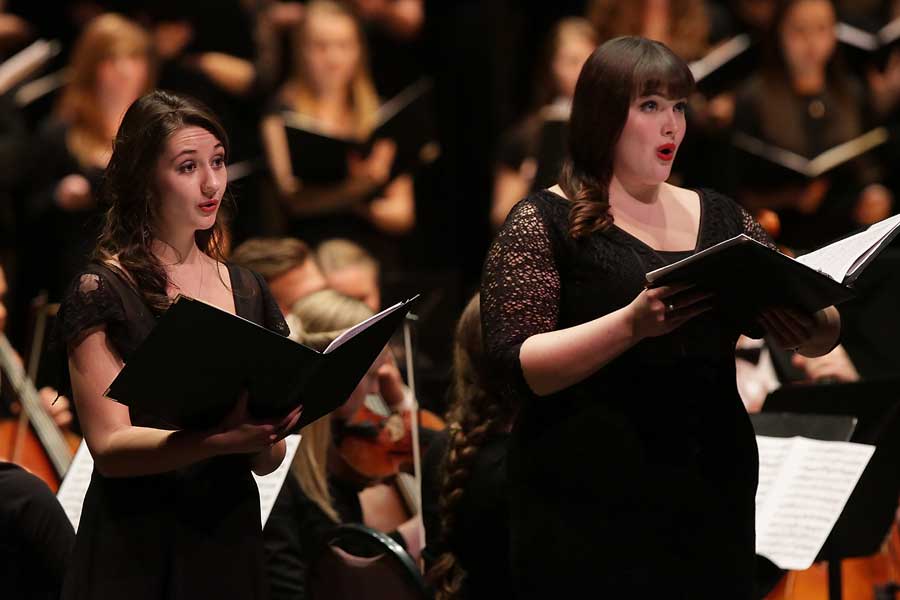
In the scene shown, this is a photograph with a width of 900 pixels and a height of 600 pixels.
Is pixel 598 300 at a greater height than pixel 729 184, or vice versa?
pixel 598 300

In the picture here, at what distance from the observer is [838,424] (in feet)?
10.0

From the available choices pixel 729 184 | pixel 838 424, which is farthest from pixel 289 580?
pixel 729 184

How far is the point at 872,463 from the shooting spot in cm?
309

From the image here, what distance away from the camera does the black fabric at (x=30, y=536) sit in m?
2.56

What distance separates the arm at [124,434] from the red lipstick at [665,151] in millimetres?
769

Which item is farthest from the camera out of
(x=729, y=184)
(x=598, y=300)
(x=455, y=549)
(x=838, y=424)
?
(x=729, y=184)

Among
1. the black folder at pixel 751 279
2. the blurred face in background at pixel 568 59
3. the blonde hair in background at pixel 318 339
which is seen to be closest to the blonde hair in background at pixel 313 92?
the blurred face in background at pixel 568 59

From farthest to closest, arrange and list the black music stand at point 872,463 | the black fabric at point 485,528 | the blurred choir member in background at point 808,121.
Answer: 1. the blurred choir member in background at point 808,121
2. the black music stand at point 872,463
3. the black fabric at point 485,528

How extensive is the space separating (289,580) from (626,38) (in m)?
1.40

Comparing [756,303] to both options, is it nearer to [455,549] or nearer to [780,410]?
[455,549]

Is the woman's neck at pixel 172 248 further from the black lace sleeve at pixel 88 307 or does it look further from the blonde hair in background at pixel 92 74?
the blonde hair in background at pixel 92 74

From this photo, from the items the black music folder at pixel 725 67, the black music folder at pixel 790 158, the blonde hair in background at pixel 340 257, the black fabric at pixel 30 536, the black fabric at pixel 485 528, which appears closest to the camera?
the black fabric at pixel 30 536

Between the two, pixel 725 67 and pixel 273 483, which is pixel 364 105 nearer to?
pixel 725 67

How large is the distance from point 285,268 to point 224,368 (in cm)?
182
